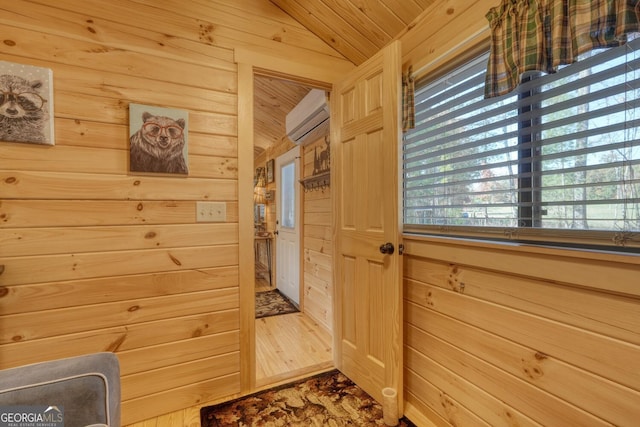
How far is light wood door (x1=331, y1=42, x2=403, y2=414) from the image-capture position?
1.59m

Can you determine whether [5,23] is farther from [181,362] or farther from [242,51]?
[181,362]

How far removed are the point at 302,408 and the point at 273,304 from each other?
82.4 inches

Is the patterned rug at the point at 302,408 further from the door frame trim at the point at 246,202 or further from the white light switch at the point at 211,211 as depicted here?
the white light switch at the point at 211,211

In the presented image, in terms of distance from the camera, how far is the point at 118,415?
876mm

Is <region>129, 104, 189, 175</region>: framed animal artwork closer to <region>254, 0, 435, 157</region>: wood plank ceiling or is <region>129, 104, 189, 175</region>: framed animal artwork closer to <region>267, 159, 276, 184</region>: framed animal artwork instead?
<region>254, 0, 435, 157</region>: wood plank ceiling

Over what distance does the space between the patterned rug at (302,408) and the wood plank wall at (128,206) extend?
153 millimetres

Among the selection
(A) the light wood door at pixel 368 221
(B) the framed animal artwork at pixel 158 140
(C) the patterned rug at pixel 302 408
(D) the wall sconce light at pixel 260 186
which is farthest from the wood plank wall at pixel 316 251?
(D) the wall sconce light at pixel 260 186

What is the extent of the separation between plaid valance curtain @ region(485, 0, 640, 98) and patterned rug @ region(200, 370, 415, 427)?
177cm

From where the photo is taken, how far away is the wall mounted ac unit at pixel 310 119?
2546 millimetres

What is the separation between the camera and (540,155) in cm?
116

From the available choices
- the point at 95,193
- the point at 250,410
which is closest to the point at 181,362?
the point at 250,410

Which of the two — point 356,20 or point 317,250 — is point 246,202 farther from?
point 317,250

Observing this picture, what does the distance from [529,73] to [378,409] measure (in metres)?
1.84

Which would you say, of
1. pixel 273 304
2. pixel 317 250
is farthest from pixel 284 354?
pixel 273 304
